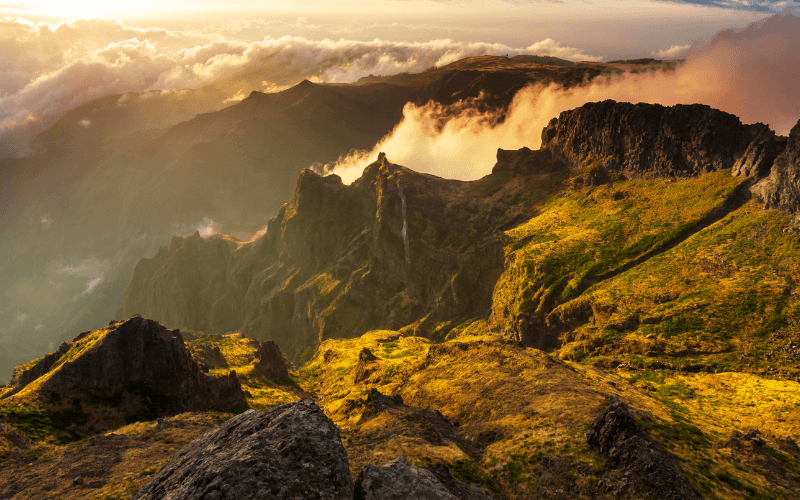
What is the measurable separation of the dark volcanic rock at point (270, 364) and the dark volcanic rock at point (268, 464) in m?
113

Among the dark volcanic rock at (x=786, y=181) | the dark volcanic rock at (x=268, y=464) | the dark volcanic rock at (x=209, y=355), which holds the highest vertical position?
the dark volcanic rock at (x=786, y=181)

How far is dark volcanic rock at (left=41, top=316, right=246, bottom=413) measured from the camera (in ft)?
216

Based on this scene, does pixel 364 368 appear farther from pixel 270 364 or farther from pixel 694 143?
pixel 694 143

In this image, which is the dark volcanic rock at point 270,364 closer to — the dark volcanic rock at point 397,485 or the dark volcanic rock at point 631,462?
the dark volcanic rock at point 631,462

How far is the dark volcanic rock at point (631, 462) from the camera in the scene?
3550cm

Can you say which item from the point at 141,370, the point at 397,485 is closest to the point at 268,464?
the point at 397,485

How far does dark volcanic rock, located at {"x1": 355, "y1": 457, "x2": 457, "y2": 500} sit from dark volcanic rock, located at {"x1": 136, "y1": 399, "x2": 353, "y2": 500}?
1737 mm

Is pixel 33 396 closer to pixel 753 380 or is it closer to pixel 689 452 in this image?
pixel 689 452

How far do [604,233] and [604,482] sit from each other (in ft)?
470

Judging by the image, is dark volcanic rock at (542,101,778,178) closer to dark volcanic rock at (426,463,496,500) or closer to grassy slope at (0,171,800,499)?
grassy slope at (0,171,800,499)

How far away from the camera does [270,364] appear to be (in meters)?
146

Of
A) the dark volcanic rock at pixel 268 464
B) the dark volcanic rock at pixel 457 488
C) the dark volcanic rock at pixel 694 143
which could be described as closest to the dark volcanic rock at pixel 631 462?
the dark volcanic rock at pixel 457 488

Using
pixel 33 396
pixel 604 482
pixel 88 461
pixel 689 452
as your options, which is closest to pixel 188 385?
pixel 33 396

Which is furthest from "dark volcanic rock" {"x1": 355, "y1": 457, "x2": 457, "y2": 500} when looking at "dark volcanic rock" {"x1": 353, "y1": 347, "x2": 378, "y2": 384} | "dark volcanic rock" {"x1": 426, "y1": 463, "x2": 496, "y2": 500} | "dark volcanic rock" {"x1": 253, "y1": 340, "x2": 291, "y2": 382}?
"dark volcanic rock" {"x1": 253, "y1": 340, "x2": 291, "y2": 382}
